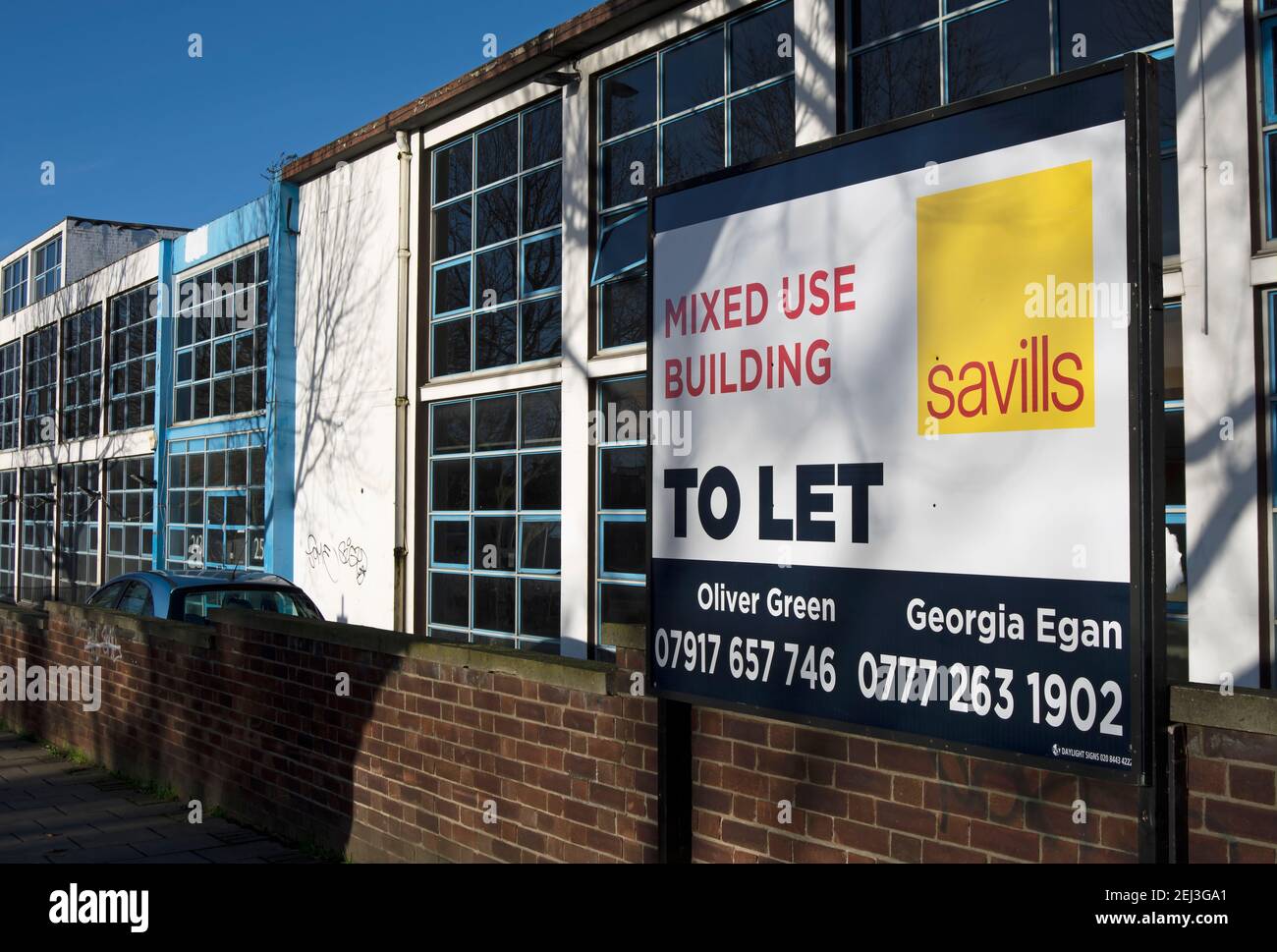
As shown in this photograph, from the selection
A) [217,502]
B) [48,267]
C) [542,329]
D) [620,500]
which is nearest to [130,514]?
[217,502]

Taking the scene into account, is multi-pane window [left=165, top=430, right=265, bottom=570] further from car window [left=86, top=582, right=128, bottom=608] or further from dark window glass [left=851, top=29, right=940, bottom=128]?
dark window glass [left=851, top=29, right=940, bottom=128]

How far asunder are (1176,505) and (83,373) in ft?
88.1

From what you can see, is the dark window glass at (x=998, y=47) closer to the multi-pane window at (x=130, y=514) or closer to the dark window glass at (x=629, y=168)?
the dark window glass at (x=629, y=168)

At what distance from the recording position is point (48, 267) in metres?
36.6

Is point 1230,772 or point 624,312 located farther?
point 624,312

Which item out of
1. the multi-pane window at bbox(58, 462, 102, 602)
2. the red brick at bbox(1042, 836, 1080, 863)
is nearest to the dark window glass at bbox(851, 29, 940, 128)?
the red brick at bbox(1042, 836, 1080, 863)

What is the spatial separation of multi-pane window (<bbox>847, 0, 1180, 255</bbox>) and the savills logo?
556cm

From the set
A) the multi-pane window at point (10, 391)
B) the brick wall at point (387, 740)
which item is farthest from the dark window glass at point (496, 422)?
the multi-pane window at point (10, 391)

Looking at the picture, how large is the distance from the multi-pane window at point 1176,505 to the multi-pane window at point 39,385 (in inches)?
1111

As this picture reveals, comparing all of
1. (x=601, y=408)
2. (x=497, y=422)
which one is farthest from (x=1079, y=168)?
(x=497, y=422)

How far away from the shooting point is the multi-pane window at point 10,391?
34.2m

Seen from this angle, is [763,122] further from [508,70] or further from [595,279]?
[508,70]

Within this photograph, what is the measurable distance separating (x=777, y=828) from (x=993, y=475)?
164 centimetres

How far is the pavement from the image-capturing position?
759 centimetres
